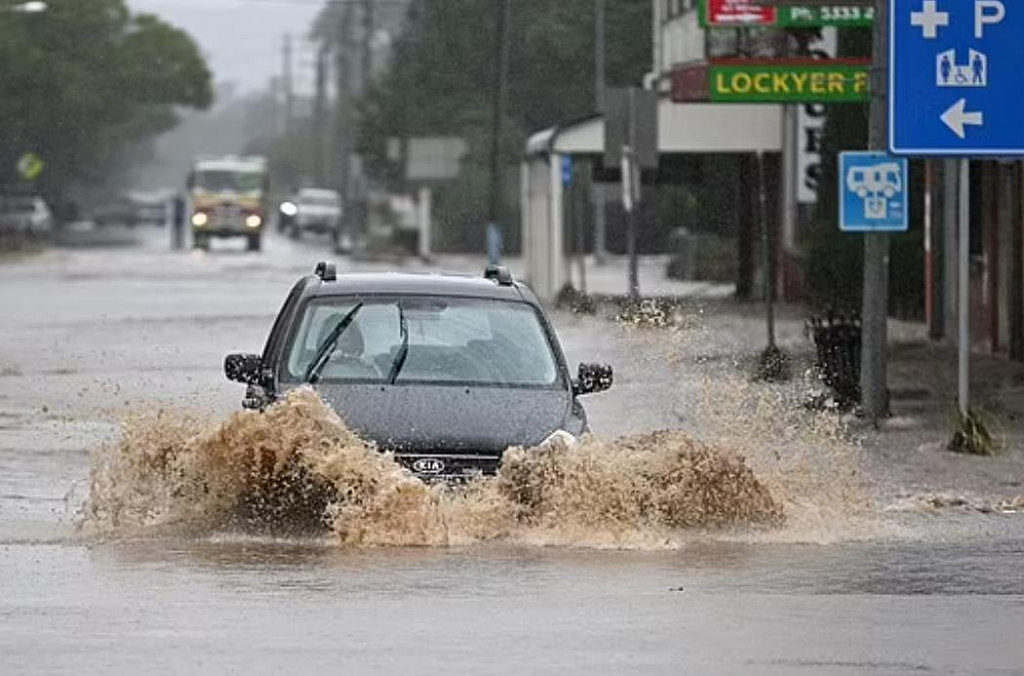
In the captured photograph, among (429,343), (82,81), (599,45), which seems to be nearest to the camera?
(429,343)

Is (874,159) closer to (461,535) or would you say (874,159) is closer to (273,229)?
(461,535)

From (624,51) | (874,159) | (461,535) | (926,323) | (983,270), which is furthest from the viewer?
(624,51)

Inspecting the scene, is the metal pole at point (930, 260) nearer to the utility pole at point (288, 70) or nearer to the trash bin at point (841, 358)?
the trash bin at point (841, 358)

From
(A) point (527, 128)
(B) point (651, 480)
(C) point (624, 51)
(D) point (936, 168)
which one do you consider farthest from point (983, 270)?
(A) point (527, 128)

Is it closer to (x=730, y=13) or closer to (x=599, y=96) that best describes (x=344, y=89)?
(x=599, y=96)

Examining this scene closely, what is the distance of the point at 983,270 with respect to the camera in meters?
30.7

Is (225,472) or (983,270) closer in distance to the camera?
(225,472)

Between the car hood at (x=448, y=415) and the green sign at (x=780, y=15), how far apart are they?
393 inches

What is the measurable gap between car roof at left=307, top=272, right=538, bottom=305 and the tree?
208 ft

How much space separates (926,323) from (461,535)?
22811 mm

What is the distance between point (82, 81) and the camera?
292 feet

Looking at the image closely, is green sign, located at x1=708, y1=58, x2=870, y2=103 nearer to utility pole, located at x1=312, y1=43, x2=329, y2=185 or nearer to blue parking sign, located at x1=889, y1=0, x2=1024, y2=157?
blue parking sign, located at x1=889, y1=0, x2=1024, y2=157

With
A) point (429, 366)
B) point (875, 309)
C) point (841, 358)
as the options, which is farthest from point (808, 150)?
point (429, 366)

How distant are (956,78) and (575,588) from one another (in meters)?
8.56
